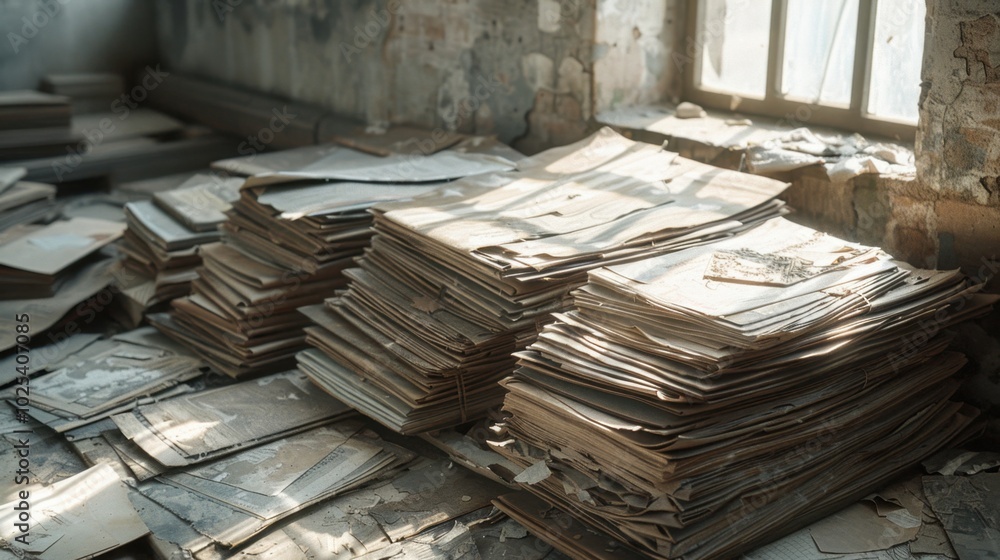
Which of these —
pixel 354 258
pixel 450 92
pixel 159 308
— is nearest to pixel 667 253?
pixel 354 258

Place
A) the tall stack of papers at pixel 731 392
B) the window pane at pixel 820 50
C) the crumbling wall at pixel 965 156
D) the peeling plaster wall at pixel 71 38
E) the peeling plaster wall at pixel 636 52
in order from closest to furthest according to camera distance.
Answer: the tall stack of papers at pixel 731 392 → the crumbling wall at pixel 965 156 → the window pane at pixel 820 50 → the peeling plaster wall at pixel 636 52 → the peeling plaster wall at pixel 71 38

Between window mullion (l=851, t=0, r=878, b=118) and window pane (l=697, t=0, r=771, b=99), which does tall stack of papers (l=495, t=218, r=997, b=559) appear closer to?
window mullion (l=851, t=0, r=878, b=118)

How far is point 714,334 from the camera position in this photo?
2479mm

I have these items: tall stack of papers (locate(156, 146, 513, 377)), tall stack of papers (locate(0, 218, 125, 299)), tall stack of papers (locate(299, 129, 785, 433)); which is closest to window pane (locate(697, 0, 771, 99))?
tall stack of papers (locate(299, 129, 785, 433))

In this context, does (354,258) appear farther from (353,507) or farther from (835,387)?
(835,387)

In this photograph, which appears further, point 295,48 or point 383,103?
point 295,48

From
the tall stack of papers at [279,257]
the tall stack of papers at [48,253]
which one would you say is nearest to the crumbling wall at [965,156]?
the tall stack of papers at [279,257]

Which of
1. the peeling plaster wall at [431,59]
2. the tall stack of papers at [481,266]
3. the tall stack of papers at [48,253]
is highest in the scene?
the peeling plaster wall at [431,59]

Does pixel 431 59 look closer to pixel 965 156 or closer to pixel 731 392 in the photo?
pixel 965 156

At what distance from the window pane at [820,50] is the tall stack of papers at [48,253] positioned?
3.42 metres

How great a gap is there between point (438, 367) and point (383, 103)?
2.69m

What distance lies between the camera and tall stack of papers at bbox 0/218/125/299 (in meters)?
4.56

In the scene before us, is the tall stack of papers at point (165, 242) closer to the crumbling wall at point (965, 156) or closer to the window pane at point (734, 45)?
the window pane at point (734, 45)

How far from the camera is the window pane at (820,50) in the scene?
3.74 meters
